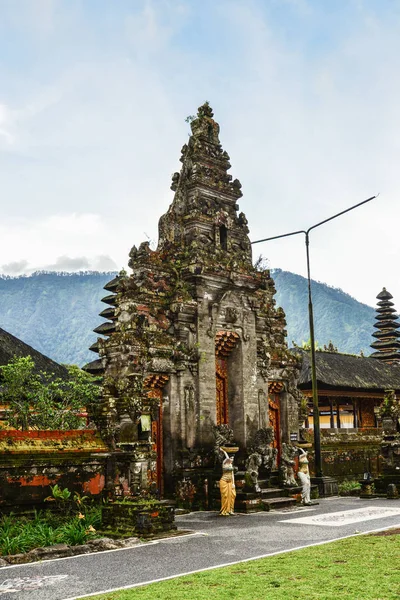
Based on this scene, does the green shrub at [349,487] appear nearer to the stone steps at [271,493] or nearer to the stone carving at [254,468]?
the stone steps at [271,493]

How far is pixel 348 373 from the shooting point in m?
34.9

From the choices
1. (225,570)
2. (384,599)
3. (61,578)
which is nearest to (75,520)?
(61,578)

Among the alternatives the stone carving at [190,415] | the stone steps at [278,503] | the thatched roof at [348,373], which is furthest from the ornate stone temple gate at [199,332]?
the thatched roof at [348,373]

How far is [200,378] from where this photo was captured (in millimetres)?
20125

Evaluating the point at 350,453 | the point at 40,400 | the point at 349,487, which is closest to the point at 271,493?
the point at 349,487

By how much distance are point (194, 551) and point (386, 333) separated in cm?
3989

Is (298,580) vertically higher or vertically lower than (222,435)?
lower

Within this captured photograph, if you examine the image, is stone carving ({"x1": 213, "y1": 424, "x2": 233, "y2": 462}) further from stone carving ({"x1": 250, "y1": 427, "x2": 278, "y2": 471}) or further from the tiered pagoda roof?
the tiered pagoda roof

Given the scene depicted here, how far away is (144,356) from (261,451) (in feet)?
16.2

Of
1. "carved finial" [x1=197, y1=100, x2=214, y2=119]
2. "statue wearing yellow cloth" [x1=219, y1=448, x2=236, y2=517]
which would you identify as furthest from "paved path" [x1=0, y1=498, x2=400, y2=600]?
"carved finial" [x1=197, y1=100, x2=214, y2=119]

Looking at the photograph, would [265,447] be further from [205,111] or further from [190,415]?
[205,111]

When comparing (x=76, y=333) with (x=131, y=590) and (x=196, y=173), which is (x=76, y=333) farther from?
(x=131, y=590)

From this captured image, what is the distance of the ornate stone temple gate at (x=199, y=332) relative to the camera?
63.1 ft

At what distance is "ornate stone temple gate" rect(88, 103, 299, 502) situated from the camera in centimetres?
1923
